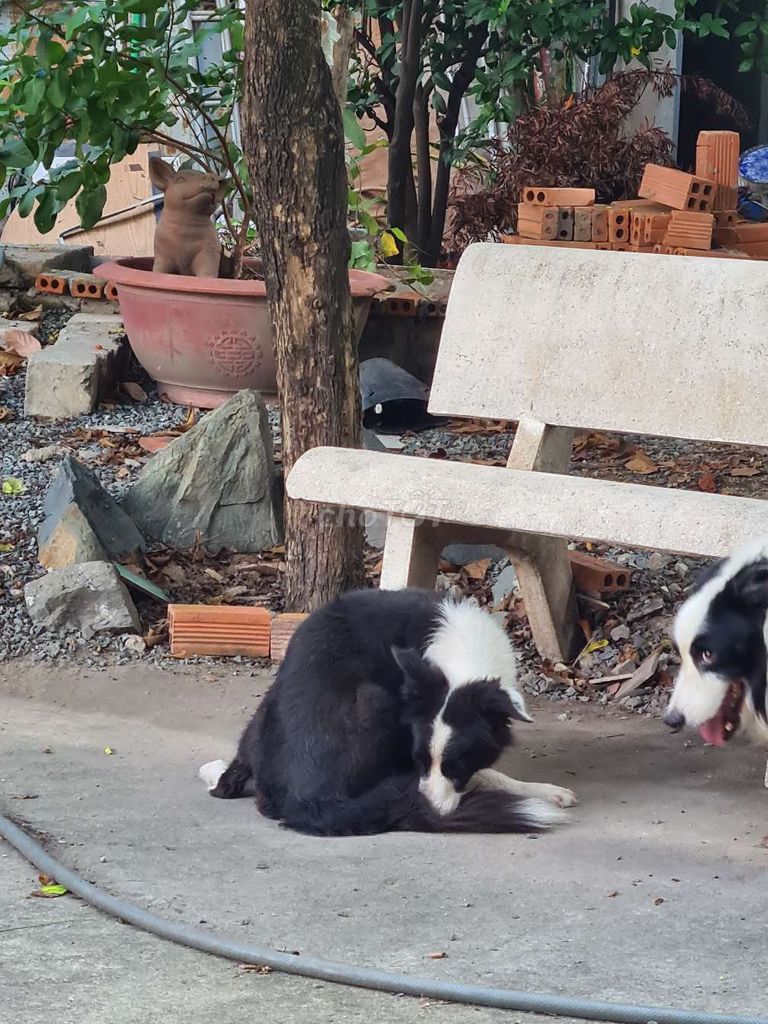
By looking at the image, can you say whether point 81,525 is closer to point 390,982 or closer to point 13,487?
point 13,487

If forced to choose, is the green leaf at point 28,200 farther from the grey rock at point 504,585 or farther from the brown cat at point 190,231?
the grey rock at point 504,585

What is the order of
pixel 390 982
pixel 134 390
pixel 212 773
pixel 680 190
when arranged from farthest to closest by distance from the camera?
pixel 134 390
pixel 680 190
pixel 212 773
pixel 390 982

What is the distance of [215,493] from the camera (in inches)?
238

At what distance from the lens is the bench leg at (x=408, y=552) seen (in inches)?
177

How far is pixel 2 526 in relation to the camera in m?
6.04

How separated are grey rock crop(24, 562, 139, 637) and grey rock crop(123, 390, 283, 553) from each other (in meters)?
0.80

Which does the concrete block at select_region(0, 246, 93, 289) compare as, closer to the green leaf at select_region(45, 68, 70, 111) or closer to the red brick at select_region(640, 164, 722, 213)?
the green leaf at select_region(45, 68, 70, 111)

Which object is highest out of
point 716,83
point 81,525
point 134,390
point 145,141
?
point 716,83

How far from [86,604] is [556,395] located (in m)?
1.97

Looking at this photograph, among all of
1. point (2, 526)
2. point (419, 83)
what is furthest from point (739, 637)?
point (419, 83)

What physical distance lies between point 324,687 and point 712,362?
6.48 ft

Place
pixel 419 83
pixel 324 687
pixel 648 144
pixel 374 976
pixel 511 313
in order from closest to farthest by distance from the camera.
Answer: pixel 374 976, pixel 324 687, pixel 511 313, pixel 648 144, pixel 419 83

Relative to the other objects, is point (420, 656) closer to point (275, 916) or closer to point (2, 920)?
point (275, 916)

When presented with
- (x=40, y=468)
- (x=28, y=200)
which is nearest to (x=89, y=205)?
(x=28, y=200)
